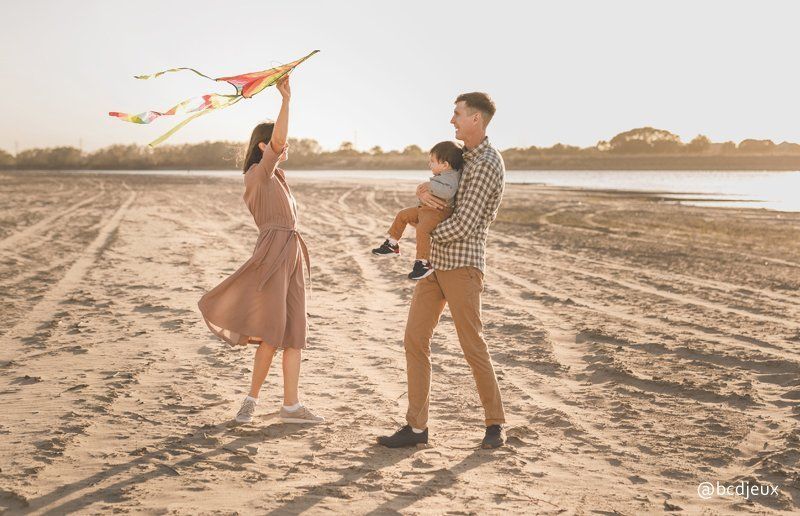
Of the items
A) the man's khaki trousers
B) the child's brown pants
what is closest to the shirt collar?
the child's brown pants

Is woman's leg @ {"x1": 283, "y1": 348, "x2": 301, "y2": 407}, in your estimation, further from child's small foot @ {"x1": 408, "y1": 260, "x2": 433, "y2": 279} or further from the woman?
child's small foot @ {"x1": 408, "y1": 260, "x2": 433, "y2": 279}

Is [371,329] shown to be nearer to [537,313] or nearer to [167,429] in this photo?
[537,313]

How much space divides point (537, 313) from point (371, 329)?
Answer: 220 centimetres

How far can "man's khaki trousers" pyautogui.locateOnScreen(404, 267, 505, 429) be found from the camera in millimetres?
4348

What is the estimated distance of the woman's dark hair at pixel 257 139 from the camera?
15.6 feet

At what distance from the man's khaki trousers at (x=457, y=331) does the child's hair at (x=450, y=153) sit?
641 mm

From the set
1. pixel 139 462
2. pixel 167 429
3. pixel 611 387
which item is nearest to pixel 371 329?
pixel 611 387

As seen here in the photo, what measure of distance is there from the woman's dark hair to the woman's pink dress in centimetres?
7

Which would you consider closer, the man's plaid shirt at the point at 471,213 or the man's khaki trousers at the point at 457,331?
the man's plaid shirt at the point at 471,213

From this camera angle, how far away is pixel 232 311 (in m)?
4.80

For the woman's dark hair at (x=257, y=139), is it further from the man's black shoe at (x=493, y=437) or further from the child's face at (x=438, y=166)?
the man's black shoe at (x=493, y=437)

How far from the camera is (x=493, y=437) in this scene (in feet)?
14.8

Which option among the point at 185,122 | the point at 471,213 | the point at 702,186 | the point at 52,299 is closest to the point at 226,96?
the point at 185,122

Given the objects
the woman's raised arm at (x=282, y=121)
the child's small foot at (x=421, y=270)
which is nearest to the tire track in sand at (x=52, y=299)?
the woman's raised arm at (x=282, y=121)
